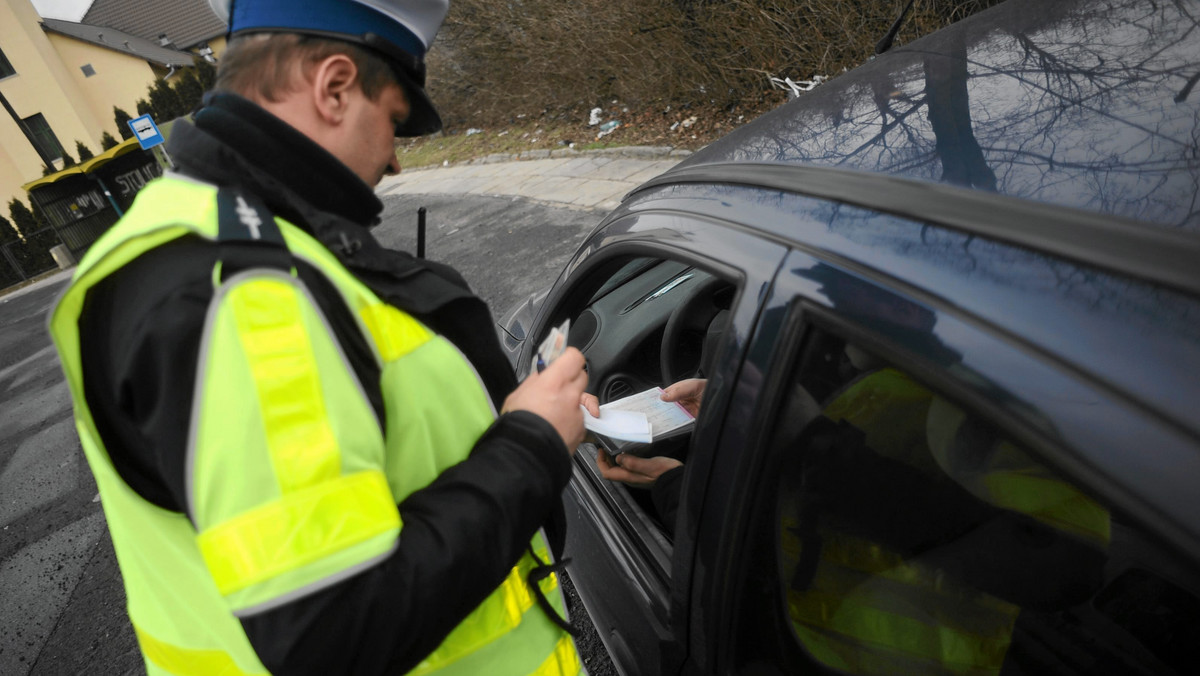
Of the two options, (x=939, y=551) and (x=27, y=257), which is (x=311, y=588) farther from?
(x=27, y=257)

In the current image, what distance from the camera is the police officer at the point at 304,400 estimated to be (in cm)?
73

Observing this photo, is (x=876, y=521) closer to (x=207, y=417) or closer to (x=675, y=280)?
(x=207, y=417)

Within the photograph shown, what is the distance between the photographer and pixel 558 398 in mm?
1075

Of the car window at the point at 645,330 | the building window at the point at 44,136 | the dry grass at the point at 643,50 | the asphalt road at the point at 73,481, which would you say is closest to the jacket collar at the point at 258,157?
the car window at the point at 645,330

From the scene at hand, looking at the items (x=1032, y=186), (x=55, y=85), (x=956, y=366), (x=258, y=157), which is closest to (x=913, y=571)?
(x=956, y=366)

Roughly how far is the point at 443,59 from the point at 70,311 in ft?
46.3

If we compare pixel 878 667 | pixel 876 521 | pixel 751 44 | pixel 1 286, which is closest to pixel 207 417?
pixel 876 521

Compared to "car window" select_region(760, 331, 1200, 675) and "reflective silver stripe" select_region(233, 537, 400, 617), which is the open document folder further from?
"reflective silver stripe" select_region(233, 537, 400, 617)

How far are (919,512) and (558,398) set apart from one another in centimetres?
56

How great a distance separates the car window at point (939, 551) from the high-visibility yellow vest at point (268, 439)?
1.88 ft

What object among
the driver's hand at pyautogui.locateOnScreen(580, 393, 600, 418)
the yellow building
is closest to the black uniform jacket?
the driver's hand at pyautogui.locateOnScreen(580, 393, 600, 418)

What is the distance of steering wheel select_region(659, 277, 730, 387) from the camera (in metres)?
2.15

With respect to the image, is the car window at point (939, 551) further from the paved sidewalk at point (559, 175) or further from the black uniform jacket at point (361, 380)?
the paved sidewalk at point (559, 175)

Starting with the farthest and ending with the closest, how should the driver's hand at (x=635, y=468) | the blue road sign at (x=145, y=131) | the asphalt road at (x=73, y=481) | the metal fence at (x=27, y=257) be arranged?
the metal fence at (x=27, y=257)
the blue road sign at (x=145, y=131)
the asphalt road at (x=73, y=481)
the driver's hand at (x=635, y=468)
